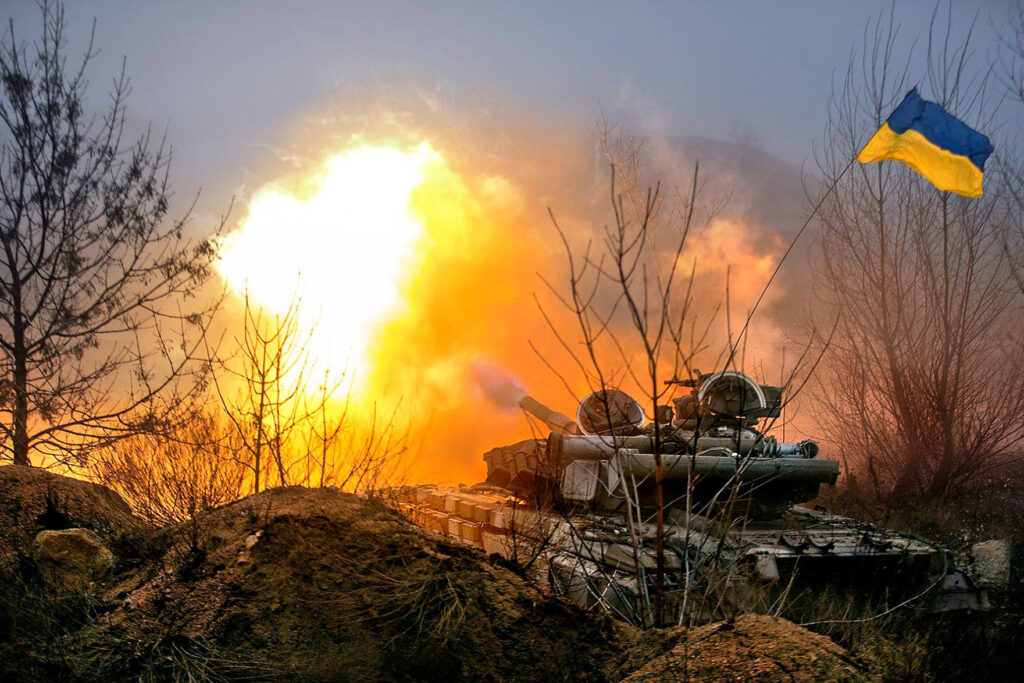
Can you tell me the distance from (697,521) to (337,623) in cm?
493

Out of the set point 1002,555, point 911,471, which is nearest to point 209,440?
point 1002,555

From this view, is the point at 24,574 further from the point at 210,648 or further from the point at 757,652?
the point at 757,652

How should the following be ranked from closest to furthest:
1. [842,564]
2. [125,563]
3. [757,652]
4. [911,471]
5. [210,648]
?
[757,652], [210,648], [125,563], [842,564], [911,471]

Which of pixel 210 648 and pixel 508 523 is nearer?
pixel 210 648

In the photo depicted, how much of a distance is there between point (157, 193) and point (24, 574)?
18.4ft

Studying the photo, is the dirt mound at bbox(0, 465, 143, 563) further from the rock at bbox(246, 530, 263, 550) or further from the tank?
the tank

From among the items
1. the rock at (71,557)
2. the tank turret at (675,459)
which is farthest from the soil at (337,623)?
the tank turret at (675,459)

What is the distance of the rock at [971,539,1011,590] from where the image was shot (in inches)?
380

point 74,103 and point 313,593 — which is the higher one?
point 74,103

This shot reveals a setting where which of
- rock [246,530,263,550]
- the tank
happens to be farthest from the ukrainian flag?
rock [246,530,263,550]

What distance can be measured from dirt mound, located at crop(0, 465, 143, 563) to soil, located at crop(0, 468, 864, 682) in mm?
1810

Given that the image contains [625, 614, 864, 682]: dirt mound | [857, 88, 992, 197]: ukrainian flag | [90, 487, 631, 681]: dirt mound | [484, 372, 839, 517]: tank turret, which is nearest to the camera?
[625, 614, 864, 682]: dirt mound

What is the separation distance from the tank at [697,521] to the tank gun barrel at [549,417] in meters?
0.03

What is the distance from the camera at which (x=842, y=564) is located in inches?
346
